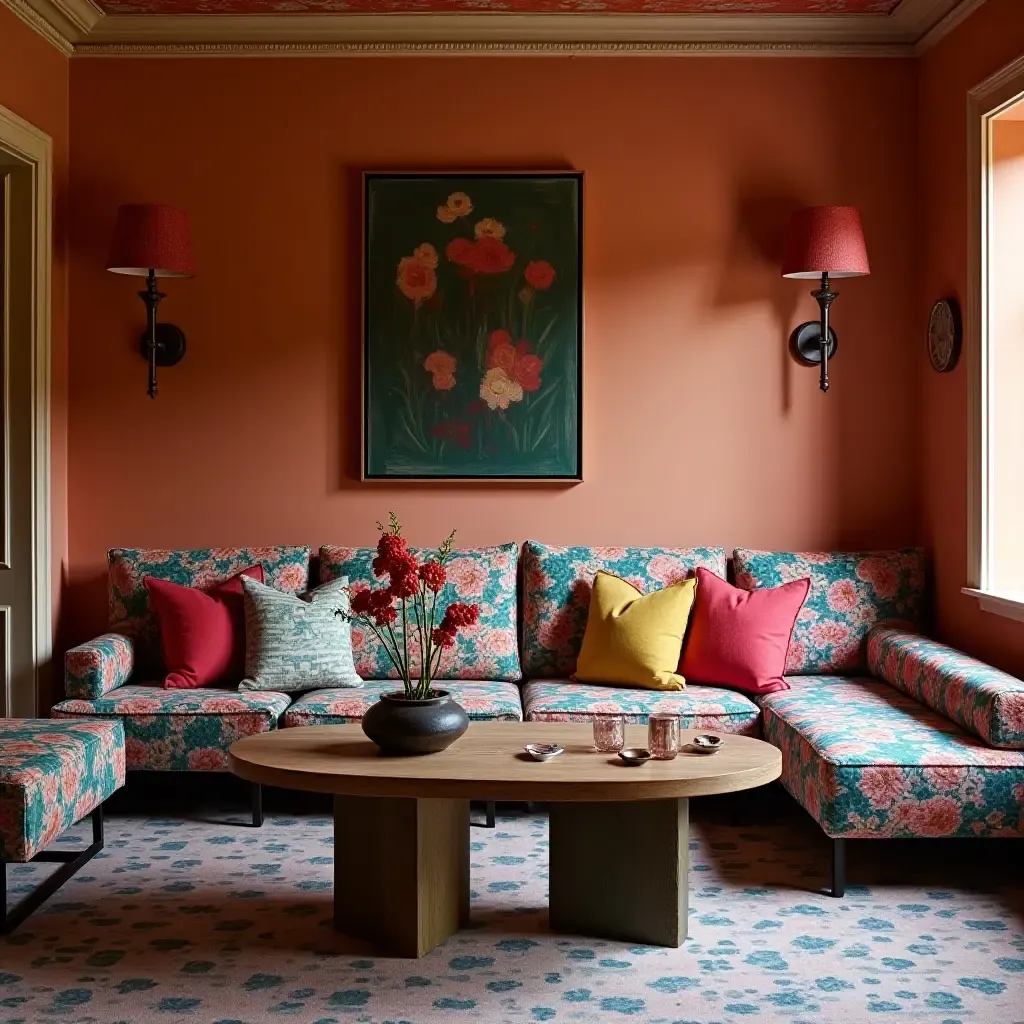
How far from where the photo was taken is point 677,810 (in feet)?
10.3

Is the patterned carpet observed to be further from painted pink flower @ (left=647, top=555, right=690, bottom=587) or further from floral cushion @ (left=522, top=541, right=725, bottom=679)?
painted pink flower @ (left=647, top=555, right=690, bottom=587)

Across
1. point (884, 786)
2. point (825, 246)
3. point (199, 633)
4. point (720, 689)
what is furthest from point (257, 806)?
point (825, 246)

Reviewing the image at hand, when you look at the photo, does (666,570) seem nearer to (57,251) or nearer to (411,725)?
(411,725)

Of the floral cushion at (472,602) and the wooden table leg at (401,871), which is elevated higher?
the floral cushion at (472,602)

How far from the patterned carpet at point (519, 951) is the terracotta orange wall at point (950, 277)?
917 millimetres

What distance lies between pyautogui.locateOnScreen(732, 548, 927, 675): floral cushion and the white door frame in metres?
2.62

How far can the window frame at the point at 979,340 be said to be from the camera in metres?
4.36

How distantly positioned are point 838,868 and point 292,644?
6.48 feet

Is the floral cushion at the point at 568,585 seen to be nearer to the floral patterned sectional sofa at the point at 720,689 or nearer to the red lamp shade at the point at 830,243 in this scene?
the floral patterned sectional sofa at the point at 720,689

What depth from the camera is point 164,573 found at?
480cm

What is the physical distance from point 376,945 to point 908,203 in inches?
137

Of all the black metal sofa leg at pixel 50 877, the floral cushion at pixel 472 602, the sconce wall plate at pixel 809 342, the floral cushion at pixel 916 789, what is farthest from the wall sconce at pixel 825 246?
the black metal sofa leg at pixel 50 877

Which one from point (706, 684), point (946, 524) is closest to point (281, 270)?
point (706, 684)

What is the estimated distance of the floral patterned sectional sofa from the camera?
350 centimetres
